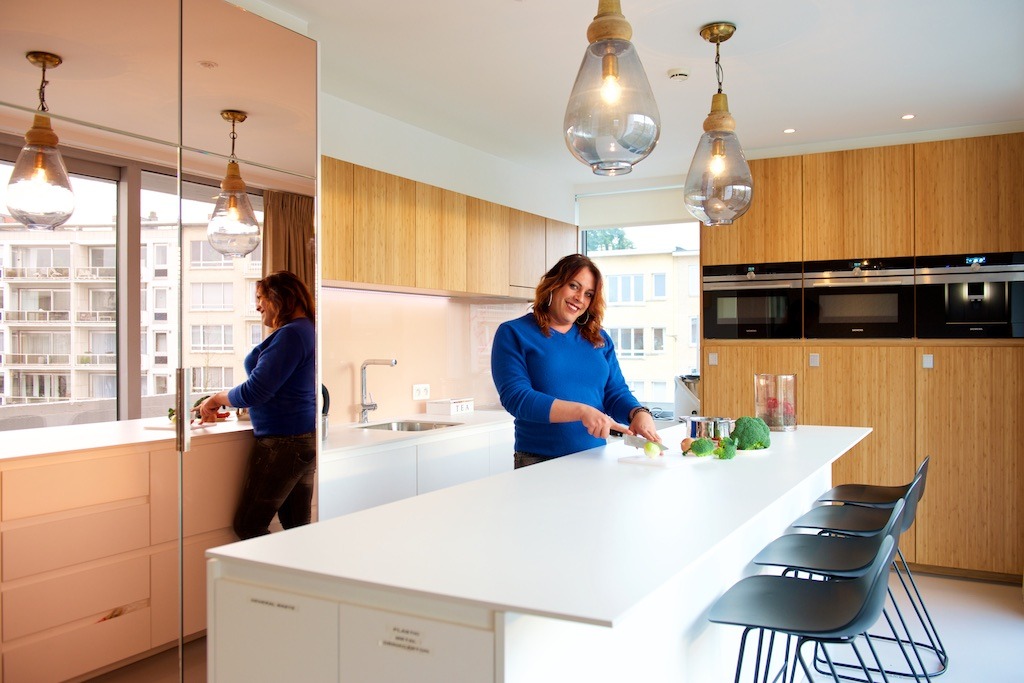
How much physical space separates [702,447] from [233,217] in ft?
5.73

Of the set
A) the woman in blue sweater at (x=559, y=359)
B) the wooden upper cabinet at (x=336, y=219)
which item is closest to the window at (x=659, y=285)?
the wooden upper cabinet at (x=336, y=219)

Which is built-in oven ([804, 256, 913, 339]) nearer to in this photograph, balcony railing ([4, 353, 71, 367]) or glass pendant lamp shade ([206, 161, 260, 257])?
glass pendant lamp shade ([206, 161, 260, 257])

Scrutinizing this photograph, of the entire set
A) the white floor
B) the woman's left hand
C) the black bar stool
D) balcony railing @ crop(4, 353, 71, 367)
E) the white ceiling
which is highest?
the white ceiling

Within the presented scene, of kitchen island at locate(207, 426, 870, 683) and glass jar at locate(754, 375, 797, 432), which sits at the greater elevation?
glass jar at locate(754, 375, 797, 432)

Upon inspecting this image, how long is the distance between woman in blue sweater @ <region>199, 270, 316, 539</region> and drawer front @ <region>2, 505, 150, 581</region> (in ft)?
1.28

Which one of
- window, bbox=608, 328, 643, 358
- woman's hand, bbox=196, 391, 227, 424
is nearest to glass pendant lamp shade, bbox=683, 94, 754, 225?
woman's hand, bbox=196, 391, 227, 424

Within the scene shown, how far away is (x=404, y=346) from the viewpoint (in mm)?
4805

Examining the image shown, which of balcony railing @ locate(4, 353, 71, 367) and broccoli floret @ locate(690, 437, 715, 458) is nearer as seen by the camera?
balcony railing @ locate(4, 353, 71, 367)

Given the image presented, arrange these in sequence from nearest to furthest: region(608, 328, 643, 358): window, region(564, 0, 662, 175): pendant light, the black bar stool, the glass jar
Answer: the black bar stool → region(564, 0, 662, 175): pendant light → the glass jar → region(608, 328, 643, 358): window

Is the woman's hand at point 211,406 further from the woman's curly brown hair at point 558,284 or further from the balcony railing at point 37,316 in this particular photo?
the woman's curly brown hair at point 558,284

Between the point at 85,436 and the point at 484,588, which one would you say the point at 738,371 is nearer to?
the point at 85,436

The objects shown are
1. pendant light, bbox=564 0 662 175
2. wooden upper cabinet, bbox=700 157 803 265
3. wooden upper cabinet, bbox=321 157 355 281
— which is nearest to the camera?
pendant light, bbox=564 0 662 175

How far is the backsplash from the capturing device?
4.32 m

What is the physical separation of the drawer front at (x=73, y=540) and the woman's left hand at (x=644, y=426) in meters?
1.65
